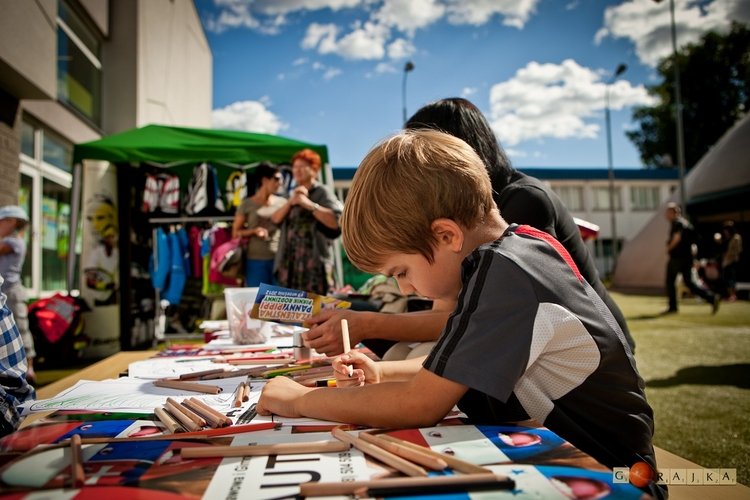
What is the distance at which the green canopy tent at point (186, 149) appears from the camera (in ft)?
16.2

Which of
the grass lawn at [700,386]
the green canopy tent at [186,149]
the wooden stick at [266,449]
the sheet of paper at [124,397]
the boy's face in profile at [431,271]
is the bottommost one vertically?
the grass lawn at [700,386]

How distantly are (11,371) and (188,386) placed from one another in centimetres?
44

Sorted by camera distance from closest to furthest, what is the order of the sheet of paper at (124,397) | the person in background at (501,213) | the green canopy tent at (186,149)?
the sheet of paper at (124,397) < the person in background at (501,213) < the green canopy tent at (186,149)

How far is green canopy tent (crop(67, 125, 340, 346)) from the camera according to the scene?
16.2 feet

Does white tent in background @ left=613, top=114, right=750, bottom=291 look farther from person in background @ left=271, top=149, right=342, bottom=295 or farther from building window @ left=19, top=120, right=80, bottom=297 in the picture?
building window @ left=19, top=120, right=80, bottom=297

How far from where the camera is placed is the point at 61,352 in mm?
4949

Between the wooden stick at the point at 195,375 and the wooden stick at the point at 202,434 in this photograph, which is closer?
the wooden stick at the point at 202,434

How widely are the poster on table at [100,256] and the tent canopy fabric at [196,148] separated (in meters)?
0.35

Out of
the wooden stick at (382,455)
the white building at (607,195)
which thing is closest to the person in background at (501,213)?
the wooden stick at (382,455)

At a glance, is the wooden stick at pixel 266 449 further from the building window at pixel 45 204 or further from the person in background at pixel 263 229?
the building window at pixel 45 204

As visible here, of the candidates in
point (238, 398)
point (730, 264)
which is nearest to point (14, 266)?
point (238, 398)

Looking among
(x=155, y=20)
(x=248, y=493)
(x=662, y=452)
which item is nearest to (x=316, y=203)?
(x=662, y=452)

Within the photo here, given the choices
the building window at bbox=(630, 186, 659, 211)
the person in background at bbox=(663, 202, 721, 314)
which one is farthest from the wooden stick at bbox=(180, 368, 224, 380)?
the building window at bbox=(630, 186, 659, 211)

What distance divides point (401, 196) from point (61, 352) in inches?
205
